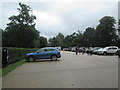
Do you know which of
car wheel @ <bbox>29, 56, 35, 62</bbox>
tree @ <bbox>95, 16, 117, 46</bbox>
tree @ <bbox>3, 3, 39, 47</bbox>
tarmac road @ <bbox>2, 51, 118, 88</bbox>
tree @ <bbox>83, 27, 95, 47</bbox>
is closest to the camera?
tarmac road @ <bbox>2, 51, 118, 88</bbox>

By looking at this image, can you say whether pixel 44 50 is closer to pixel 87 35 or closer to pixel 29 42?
pixel 29 42

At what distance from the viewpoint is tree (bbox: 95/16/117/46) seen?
5538 cm

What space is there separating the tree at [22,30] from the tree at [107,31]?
2747 centimetres

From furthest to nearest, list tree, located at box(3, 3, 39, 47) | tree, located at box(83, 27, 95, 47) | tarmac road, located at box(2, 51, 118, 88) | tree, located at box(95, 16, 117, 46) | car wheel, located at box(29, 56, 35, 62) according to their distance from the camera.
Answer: tree, located at box(83, 27, 95, 47), tree, located at box(95, 16, 117, 46), tree, located at box(3, 3, 39, 47), car wheel, located at box(29, 56, 35, 62), tarmac road, located at box(2, 51, 118, 88)

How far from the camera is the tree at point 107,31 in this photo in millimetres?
55375

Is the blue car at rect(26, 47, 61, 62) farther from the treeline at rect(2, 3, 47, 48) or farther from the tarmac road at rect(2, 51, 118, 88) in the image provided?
the treeline at rect(2, 3, 47, 48)

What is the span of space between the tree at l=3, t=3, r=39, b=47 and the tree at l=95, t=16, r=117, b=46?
27.5 m

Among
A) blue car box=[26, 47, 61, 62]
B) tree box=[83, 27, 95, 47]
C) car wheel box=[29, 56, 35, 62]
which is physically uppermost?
tree box=[83, 27, 95, 47]

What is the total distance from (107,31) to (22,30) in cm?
3435

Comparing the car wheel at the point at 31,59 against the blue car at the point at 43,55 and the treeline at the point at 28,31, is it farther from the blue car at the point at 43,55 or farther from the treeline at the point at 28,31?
the treeline at the point at 28,31

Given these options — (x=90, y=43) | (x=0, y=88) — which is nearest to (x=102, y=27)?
(x=90, y=43)

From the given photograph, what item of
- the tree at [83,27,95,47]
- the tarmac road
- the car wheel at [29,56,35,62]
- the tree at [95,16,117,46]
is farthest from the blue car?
the tree at [83,27,95,47]

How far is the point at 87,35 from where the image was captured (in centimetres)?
7188

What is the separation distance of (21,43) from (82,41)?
126ft
